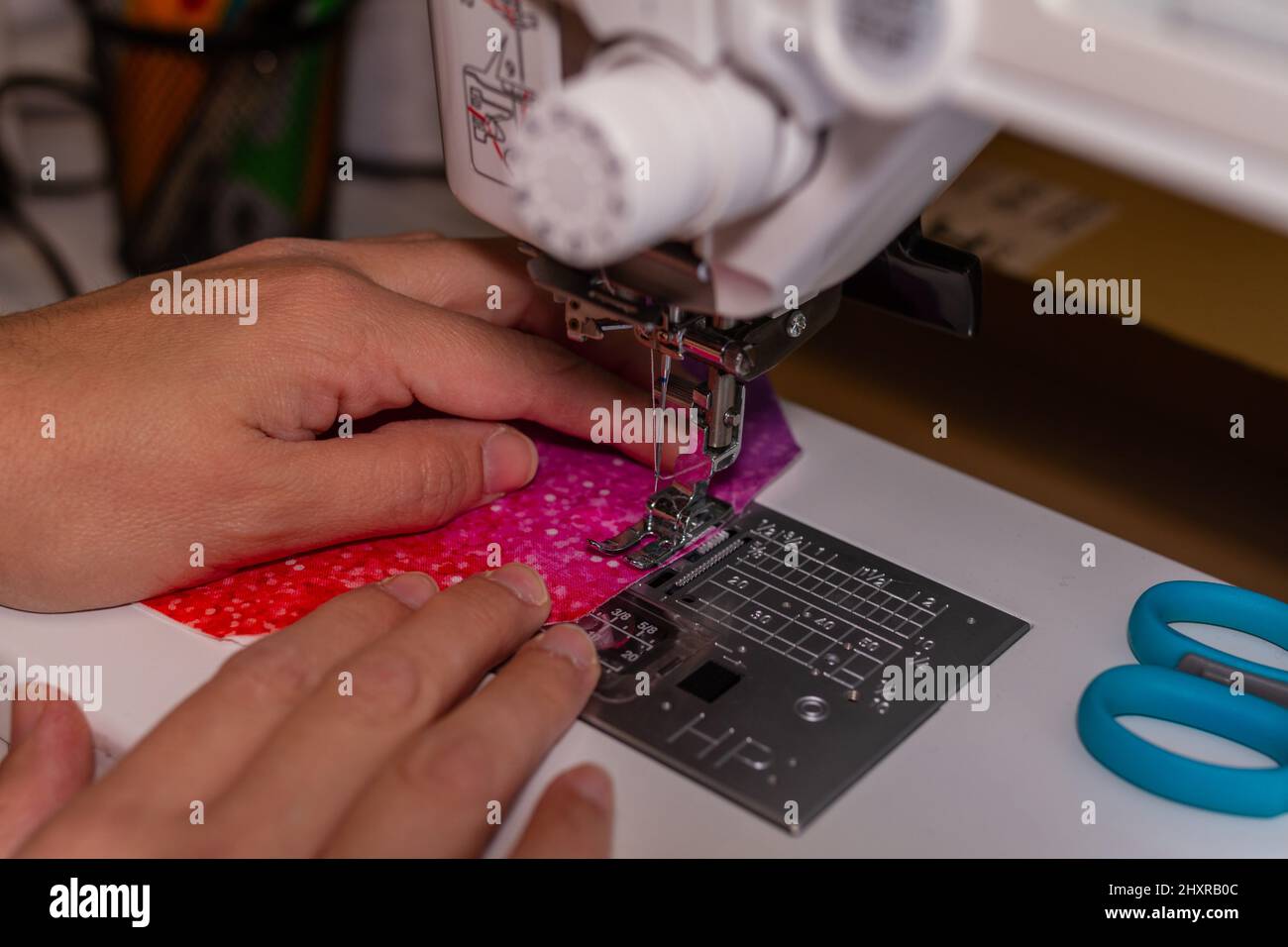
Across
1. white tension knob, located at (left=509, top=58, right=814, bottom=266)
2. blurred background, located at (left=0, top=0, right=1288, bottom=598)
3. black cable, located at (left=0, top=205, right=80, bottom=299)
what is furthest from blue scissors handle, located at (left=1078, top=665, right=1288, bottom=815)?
black cable, located at (left=0, top=205, right=80, bottom=299)

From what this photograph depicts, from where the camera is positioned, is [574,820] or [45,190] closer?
[574,820]

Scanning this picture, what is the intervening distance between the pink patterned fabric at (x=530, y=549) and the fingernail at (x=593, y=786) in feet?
0.42

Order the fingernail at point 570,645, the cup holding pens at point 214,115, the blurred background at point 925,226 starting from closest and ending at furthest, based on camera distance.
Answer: the fingernail at point 570,645 → the blurred background at point 925,226 → the cup holding pens at point 214,115

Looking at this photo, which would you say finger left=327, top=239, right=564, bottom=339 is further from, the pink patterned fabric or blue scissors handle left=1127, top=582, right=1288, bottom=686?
blue scissors handle left=1127, top=582, right=1288, bottom=686

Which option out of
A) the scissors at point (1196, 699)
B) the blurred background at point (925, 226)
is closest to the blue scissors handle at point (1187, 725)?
the scissors at point (1196, 699)

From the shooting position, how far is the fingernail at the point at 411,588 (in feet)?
2.47

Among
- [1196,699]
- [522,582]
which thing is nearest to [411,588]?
[522,582]

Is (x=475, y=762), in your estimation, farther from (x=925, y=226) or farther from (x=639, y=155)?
(x=925, y=226)

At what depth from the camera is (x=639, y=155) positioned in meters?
0.53

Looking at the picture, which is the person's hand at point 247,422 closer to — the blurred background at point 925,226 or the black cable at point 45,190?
the blurred background at point 925,226

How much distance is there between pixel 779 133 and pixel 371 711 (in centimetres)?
33

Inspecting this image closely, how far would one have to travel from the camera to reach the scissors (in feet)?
2.17

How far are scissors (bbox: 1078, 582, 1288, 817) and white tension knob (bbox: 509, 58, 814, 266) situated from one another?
329 mm

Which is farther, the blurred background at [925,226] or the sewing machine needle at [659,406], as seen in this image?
the blurred background at [925,226]
